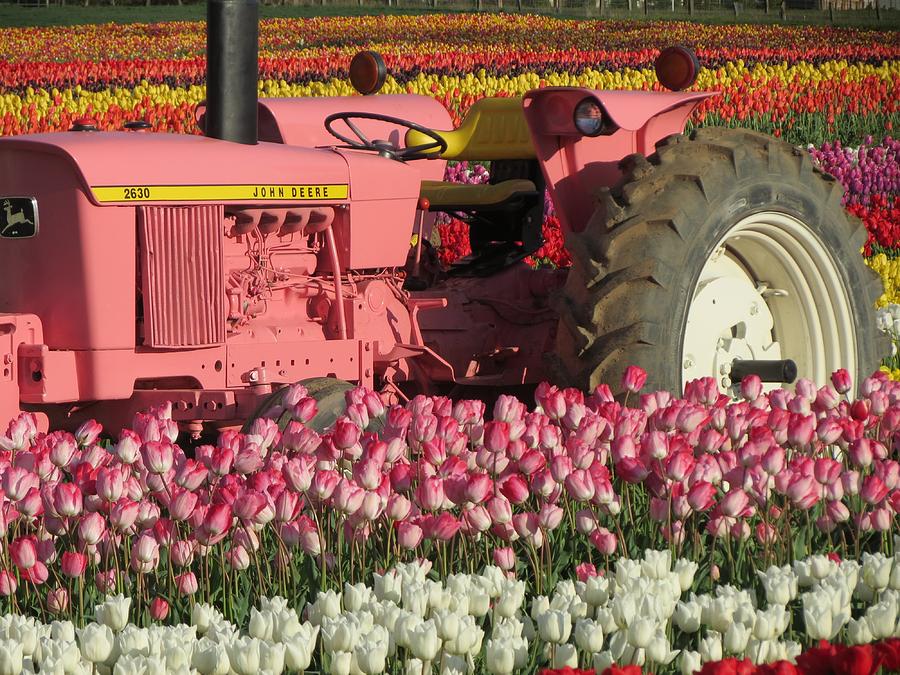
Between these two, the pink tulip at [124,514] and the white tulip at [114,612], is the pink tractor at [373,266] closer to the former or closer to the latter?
the pink tulip at [124,514]

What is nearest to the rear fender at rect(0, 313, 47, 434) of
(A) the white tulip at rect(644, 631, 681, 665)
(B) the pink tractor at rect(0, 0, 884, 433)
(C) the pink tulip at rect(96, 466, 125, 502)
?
(B) the pink tractor at rect(0, 0, 884, 433)

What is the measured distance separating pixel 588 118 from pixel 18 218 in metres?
1.64

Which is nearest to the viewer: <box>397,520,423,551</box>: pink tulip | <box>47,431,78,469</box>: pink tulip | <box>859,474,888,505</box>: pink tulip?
<box>397,520,423,551</box>: pink tulip

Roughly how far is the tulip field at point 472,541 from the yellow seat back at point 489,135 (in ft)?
4.77

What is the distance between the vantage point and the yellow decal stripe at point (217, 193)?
160 inches

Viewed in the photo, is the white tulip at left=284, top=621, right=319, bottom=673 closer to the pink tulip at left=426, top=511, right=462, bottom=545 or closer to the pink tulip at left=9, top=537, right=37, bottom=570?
the pink tulip at left=426, top=511, right=462, bottom=545

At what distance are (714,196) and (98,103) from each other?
11032mm

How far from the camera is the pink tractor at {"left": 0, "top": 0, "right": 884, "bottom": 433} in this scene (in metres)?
4.09

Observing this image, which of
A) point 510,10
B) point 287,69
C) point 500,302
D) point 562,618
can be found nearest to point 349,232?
point 500,302

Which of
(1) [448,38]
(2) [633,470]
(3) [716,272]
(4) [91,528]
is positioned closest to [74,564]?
(4) [91,528]

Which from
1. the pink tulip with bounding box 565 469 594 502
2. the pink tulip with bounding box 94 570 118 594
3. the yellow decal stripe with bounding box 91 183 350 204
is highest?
the yellow decal stripe with bounding box 91 183 350 204

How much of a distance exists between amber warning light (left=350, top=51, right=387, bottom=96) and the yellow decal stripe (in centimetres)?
116

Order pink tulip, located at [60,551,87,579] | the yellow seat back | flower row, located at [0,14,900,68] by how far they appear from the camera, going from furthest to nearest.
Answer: flower row, located at [0,14,900,68]
the yellow seat back
pink tulip, located at [60,551,87,579]

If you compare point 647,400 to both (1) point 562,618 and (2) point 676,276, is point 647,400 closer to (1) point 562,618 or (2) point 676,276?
(2) point 676,276
